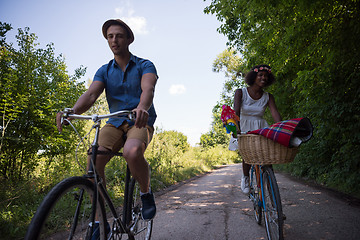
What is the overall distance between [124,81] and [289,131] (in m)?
1.64

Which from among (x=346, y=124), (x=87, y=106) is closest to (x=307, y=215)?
(x=346, y=124)

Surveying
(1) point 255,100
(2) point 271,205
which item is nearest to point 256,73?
(1) point 255,100

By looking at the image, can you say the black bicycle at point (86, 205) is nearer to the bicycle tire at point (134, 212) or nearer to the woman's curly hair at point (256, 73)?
the bicycle tire at point (134, 212)

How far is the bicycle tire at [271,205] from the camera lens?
234 centimetres

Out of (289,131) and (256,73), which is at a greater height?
(256,73)

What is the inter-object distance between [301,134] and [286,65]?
5796 millimetres

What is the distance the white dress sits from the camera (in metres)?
3.41

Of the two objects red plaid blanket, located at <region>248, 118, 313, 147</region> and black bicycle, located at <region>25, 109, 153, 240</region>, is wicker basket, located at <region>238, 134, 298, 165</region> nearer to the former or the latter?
red plaid blanket, located at <region>248, 118, 313, 147</region>

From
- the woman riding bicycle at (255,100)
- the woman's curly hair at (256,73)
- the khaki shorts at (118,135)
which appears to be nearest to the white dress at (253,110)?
the woman riding bicycle at (255,100)

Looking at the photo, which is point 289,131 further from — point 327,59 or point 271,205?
point 327,59

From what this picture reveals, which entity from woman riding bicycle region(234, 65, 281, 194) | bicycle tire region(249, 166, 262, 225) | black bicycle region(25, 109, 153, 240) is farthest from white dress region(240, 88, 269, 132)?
black bicycle region(25, 109, 153, 240)

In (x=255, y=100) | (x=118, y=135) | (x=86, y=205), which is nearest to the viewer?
(x=86, y=205)

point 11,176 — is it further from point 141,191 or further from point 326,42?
point 326,42

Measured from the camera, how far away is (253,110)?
3418mm
